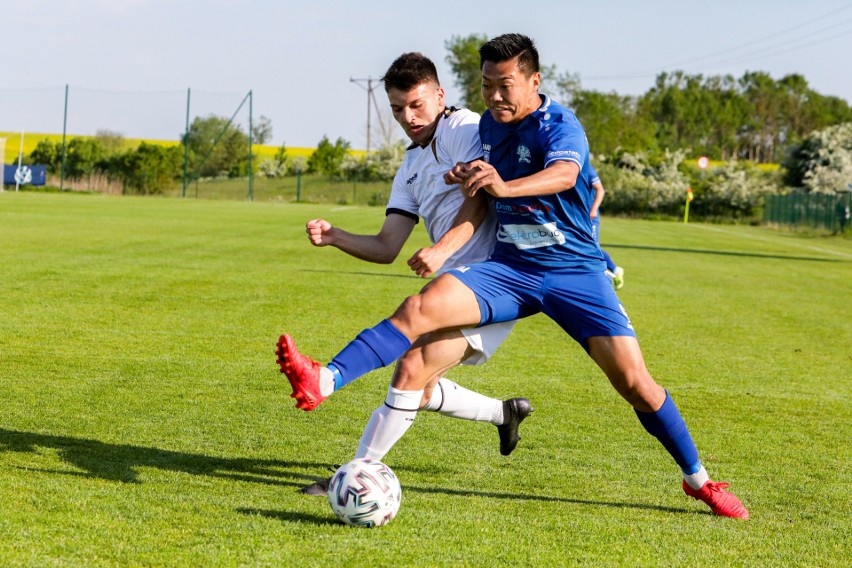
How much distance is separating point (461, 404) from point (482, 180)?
A: 158 cm

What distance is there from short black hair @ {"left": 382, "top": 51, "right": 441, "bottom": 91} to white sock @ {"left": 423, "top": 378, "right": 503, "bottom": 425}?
1457mm

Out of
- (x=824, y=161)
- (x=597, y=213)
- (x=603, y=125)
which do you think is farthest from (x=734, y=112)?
(x=597, y=213)

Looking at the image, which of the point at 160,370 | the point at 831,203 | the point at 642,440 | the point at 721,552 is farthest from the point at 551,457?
the point at 831,203

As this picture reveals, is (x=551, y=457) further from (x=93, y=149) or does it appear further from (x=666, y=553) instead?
(x=93, y=149)

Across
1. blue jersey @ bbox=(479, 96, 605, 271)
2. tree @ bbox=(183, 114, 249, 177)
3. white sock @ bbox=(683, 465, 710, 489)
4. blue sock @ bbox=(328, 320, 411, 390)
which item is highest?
tree @ bbox=(183, 114, 249, 177)

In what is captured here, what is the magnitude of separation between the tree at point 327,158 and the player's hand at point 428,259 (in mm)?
67683

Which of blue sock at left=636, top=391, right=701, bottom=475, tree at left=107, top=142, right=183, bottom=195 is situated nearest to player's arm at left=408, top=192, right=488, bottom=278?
blue sock at left=636, top=391, right=701, bottom=475

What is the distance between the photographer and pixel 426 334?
4.59 meters

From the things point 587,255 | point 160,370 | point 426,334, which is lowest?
point 160,370

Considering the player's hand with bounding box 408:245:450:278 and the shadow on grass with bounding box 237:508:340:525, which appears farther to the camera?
the player's hand with bounding box 408:245:450:278

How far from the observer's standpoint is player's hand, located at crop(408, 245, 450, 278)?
442 centimetres

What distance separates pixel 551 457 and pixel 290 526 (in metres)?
2.07

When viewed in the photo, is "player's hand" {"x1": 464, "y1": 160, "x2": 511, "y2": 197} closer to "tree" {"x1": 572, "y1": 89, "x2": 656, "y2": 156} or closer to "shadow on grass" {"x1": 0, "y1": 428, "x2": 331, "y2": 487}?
"shadow on grass" {"x1": 0, "y1": 428, "x2": 331, "y2": 487}

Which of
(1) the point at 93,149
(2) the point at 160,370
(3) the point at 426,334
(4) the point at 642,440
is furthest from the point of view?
(1) the point at 93,149
